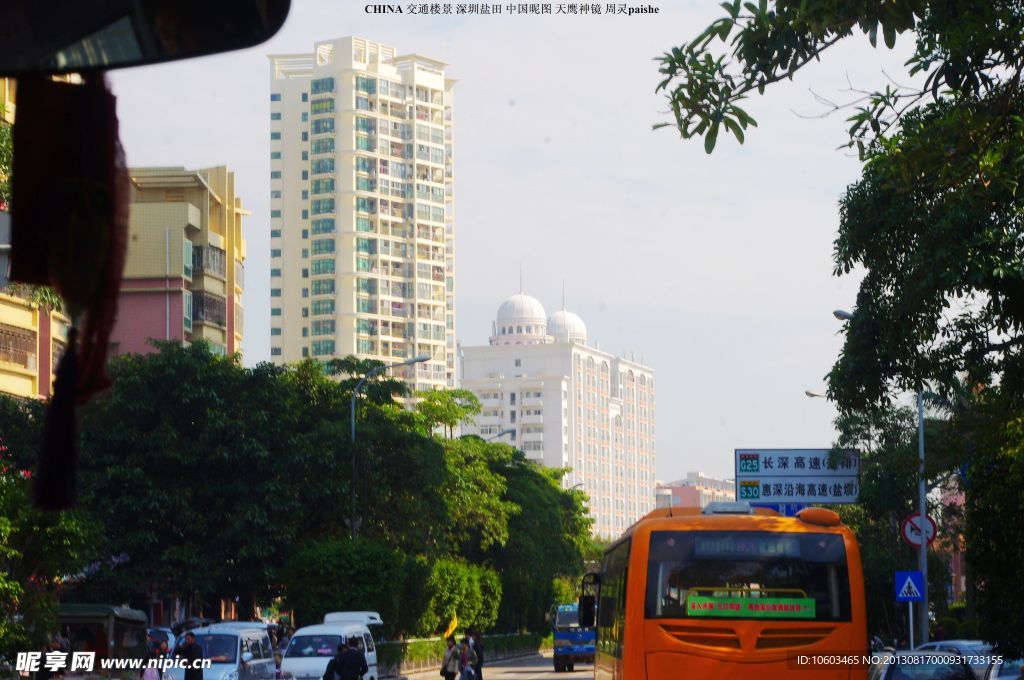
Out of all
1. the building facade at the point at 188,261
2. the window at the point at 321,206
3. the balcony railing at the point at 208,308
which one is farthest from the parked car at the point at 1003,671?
the window at the point at 321,206

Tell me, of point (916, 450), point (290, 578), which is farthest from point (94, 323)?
point (290, 578)

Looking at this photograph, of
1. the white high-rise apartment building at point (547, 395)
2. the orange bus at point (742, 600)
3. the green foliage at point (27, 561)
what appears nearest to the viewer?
the orange bus at point (742, 600)

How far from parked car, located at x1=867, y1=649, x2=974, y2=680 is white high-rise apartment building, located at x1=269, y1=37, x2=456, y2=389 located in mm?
123068

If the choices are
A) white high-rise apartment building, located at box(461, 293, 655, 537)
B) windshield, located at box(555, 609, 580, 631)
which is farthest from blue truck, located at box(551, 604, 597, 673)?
white high-rise apartment building, located at box(461, 293, 655, 537)

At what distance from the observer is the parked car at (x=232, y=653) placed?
2534 cm

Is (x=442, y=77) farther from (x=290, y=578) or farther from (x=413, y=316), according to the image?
(x=290, y=578)

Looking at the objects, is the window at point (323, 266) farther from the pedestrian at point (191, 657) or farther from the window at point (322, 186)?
the pedestrian at point (191, 657)

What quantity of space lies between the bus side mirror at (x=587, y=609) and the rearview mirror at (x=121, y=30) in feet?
59.0

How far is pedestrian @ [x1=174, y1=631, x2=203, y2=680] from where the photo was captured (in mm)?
23141

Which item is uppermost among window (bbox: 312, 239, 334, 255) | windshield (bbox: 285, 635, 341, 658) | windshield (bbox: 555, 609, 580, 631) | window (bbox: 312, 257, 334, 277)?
window (bbox: 312, 239, 334, 255)

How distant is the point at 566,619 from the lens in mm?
51312

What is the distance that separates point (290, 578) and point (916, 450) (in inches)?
630

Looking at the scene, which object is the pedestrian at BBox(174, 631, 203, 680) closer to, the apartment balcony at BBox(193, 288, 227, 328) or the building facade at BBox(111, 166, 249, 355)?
the building facade at BBox(111, 166, 249, 355)

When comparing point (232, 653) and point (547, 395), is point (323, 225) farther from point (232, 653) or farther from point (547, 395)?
point (232, 653)
